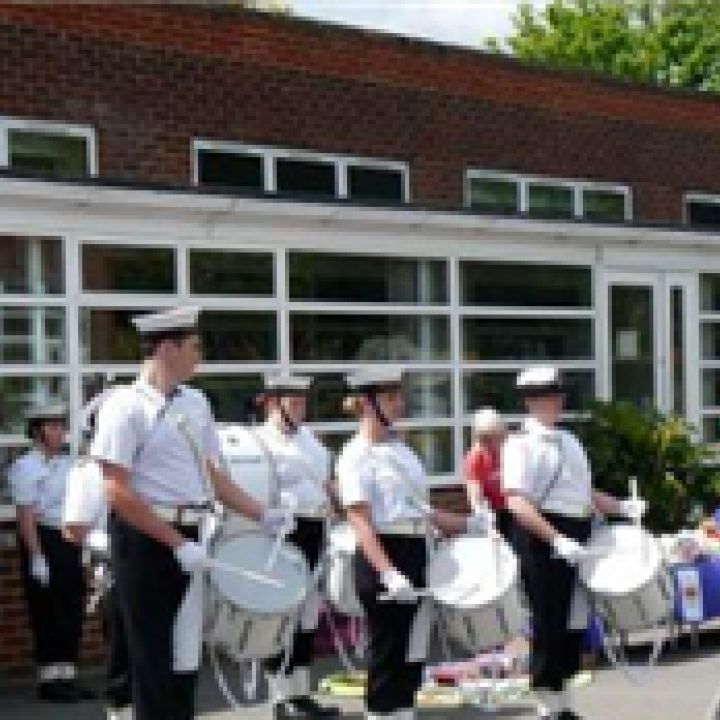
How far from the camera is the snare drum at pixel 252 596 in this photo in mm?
5984

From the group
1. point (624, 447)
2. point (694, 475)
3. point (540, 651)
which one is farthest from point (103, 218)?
point (694, 475)

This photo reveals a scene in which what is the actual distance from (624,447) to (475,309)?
5.79ft

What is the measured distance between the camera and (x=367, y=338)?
1127 centimetres

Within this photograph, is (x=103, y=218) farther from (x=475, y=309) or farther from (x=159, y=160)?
(x=475, y=309)

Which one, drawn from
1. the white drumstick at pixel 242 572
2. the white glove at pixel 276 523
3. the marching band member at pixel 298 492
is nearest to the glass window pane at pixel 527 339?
the marching band member at pixel 298 492

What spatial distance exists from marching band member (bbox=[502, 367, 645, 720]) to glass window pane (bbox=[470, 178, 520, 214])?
6864mm

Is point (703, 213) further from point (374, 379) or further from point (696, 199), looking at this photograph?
point (374, 379)

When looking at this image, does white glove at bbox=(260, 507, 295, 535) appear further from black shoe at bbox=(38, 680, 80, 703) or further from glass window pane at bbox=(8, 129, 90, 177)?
glass window pane at bbox=(8, 129, 90, 177)

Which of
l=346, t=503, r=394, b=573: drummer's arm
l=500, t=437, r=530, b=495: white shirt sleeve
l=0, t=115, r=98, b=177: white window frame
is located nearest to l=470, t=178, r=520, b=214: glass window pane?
l=0, t=115, r=98, b=177: white window frame

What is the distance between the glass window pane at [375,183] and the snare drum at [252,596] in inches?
274

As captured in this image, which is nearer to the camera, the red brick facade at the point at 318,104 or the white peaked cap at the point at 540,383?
the white peaked cap at the point at 540,383

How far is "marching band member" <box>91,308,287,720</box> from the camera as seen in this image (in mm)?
5598

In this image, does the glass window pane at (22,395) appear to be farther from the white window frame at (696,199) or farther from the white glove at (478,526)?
the white window frame at (696,199)

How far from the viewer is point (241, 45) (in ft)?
39.8
